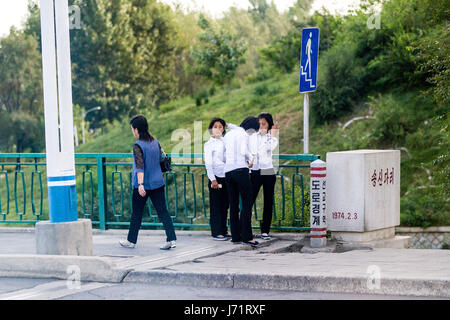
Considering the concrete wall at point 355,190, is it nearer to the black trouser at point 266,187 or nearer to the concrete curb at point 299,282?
the black trouser at point 266,187

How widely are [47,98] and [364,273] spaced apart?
4.27 meters

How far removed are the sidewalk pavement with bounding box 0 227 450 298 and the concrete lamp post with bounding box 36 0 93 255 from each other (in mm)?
321

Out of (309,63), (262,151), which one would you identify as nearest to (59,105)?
(262,151)

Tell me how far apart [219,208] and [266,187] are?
0.77 metres

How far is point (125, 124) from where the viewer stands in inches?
1652

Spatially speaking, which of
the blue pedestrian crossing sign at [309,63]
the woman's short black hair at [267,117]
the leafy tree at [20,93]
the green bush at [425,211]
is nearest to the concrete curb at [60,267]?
the woman's short black hair at [267,117]

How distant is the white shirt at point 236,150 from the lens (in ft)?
31.7

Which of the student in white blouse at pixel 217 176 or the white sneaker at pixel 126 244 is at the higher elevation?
the student in white blouse at pixel 217 176

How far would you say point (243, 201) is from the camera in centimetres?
980

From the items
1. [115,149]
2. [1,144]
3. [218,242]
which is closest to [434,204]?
[218,242]

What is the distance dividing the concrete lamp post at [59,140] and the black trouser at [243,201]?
222 cm

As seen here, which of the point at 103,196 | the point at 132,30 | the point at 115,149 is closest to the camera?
the point at 103,196

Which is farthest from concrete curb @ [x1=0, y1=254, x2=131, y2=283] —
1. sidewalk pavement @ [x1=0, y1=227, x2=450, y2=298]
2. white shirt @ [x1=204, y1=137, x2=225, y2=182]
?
white shirt @ [x1=204, y1=137, x2=225, y2=182]

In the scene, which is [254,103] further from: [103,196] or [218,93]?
[103,196]
